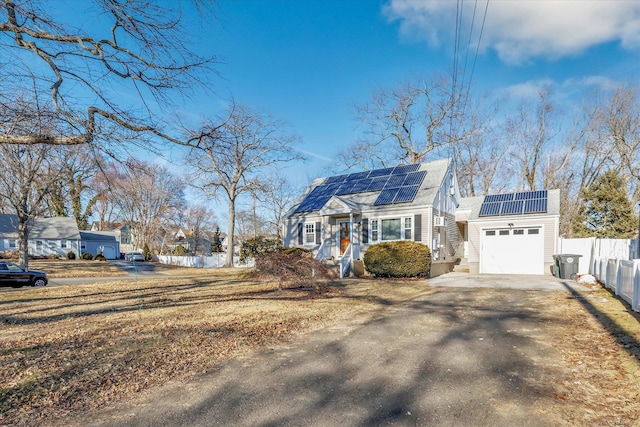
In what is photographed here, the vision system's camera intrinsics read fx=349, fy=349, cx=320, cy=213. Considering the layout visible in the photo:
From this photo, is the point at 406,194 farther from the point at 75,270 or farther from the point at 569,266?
the point at 75,270

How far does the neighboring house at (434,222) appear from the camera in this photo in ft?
54.3

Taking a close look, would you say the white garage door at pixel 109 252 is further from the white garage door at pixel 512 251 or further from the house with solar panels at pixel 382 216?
the white garage door at pixel 512 251

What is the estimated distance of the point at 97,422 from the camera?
10.2 ft

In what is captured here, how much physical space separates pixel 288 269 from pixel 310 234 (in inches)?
364

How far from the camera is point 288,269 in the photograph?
11.1m

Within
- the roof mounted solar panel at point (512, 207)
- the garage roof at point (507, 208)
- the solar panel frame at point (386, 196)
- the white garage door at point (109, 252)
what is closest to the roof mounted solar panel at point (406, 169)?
the solar panel frame at point (386, 196)

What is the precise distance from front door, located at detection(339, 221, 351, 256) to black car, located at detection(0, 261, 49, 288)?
1402 cm

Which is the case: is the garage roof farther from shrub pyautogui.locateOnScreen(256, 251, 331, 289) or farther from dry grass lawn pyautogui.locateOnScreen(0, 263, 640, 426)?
shrub pyautogui.locateOnScreen(256, 251, 331, 289)

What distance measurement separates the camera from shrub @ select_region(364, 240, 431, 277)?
49.3 ft

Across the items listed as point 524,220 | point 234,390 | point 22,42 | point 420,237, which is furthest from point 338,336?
point 524,220

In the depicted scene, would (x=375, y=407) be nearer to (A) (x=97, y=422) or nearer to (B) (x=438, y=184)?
(A) (x=97, y=422)

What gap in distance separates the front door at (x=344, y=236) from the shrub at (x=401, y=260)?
329cm

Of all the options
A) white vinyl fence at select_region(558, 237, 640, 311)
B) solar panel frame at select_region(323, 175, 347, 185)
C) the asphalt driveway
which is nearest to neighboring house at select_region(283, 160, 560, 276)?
white vinyl fence at select_region(558, 237, 640, 311)

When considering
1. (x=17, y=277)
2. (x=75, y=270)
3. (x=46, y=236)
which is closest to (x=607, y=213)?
(x=17, y=277)
